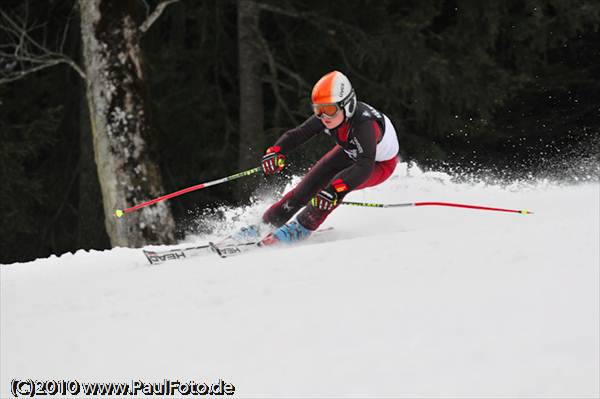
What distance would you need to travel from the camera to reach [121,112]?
24.3 feet

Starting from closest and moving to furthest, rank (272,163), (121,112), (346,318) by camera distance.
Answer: (346,318)
(272,163)
(121,112)

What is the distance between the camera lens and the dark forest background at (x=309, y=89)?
11.0 metres

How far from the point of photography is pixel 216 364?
3.28 metres

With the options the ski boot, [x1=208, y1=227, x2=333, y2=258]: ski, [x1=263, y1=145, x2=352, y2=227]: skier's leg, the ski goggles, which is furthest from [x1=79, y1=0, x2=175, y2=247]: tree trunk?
the ski goggles

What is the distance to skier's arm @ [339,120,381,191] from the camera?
5.81 meters

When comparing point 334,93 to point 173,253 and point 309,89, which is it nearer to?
point 173,253

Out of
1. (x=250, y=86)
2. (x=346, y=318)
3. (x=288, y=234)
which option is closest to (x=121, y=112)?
(x=288, y=234)

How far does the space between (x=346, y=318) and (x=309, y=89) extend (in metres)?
8.16

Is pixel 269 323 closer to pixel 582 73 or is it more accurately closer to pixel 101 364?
pixel 101 364

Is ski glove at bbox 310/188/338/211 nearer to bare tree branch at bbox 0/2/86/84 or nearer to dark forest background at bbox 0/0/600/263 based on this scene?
bare tree branch at bbox 0/2/86/84

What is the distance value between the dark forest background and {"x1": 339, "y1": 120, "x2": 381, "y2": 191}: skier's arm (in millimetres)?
4597

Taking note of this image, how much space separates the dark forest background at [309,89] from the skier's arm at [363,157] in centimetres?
460

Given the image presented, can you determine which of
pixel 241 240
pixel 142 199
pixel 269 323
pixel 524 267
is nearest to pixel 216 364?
pixel 269 323

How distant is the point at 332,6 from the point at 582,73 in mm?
4676
